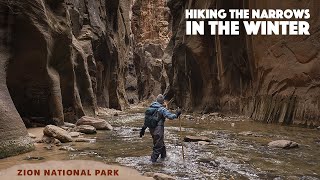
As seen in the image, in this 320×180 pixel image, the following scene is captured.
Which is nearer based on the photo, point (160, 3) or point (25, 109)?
point (25, 109)

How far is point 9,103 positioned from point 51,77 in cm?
592

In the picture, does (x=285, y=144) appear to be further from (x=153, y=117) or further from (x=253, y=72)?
(x=253, y=72)

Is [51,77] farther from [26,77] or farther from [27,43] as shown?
[27,43]

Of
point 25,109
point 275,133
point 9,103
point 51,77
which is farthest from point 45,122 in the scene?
point 275,133

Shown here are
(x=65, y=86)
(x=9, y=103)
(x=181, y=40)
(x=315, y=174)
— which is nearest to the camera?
(x=315, y=174)

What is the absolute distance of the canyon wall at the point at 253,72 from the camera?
17516 mm

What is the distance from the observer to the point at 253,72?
24.2m

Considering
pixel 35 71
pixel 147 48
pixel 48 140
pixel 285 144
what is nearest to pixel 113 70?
pixel 35 71

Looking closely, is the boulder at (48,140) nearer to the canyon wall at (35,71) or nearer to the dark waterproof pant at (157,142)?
the canyon wall at (35,71)

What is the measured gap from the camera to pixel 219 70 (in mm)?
29562

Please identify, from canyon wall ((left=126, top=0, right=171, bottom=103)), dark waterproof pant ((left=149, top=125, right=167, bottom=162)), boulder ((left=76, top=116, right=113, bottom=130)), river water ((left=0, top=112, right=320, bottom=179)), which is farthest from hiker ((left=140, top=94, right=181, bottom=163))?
canyon wall ((left=126, top=0, right=171, bottom=103))

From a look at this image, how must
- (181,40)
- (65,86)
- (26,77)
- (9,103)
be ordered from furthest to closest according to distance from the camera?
(181,40)
(65,86)
(26,77)
(9,103)

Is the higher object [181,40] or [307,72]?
[181,40]

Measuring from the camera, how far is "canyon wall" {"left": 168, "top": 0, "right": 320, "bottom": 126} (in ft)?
57.5
